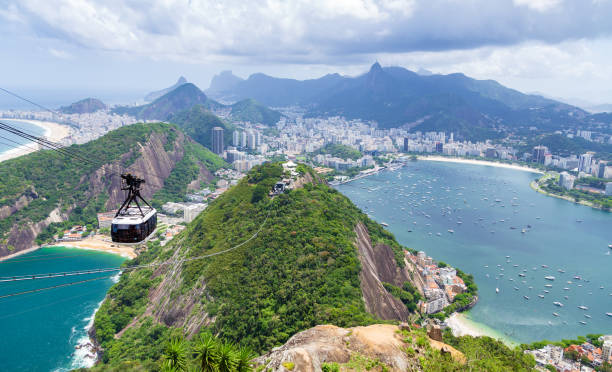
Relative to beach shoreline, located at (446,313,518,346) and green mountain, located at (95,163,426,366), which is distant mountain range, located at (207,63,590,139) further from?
green mountain, located at (95,163,426,366)

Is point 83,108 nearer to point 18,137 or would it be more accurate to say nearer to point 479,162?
point 18,137

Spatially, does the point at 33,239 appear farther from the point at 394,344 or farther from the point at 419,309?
the point at 394,344

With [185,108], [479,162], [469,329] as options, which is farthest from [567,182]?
[185,108]

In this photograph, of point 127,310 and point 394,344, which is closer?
point 394,344

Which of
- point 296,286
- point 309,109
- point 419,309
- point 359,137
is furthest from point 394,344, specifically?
point 309,109

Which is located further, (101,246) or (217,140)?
(217,140)

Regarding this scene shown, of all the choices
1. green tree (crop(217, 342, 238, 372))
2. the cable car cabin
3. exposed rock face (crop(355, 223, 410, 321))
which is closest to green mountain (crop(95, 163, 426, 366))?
exposed rock face (crop(355, 223, 410, 321))

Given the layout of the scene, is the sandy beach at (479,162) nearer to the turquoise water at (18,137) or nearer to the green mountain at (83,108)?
the turquoise water at (18,137)
